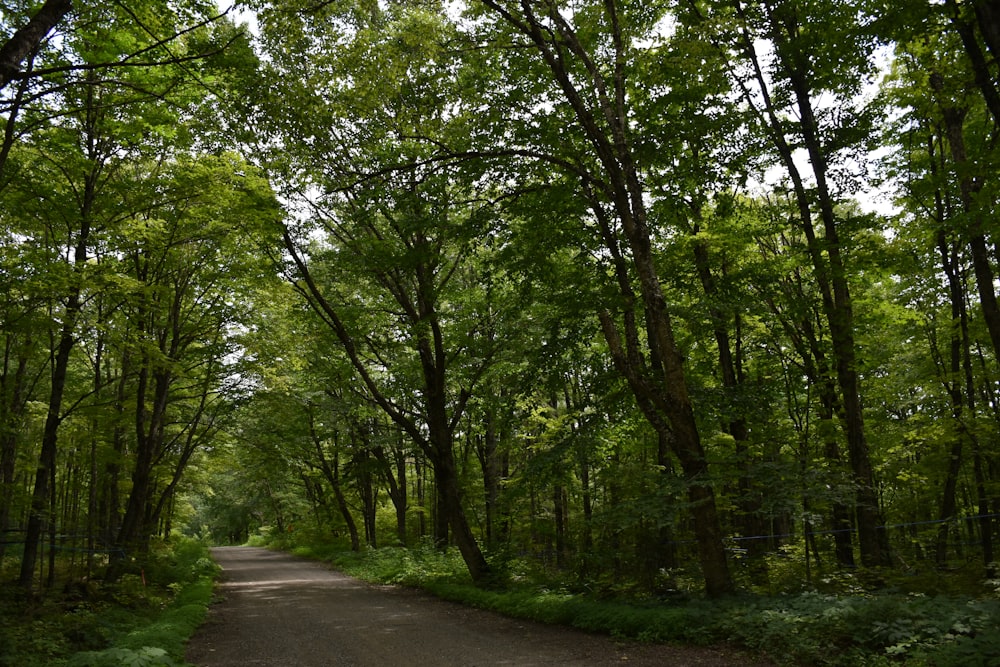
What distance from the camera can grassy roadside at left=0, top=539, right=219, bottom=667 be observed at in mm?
6824

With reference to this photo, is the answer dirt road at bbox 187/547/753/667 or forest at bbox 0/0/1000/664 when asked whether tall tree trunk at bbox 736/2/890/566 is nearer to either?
forest at bbox 0/0/1000/664

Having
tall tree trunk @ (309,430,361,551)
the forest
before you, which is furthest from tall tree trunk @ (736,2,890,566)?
tall tree trunk @ (309,430,361,551)

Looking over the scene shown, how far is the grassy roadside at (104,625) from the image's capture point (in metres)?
6.82

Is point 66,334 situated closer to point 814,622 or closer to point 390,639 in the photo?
point 390,639

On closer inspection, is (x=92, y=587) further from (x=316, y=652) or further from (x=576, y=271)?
(x=576, y=271)

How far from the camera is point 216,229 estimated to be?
1305 cm

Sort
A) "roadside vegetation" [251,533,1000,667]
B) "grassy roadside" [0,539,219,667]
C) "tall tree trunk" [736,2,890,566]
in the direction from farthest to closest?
"tall tree trunk" [736,2,890,566] < "grassy roadside" [0,539,219,667] < "roadside vegetation" [251,533,1000,667]

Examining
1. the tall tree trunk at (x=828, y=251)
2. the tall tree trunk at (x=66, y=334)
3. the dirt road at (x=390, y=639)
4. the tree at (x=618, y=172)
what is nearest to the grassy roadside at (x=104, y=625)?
the dirt road at (x=390, y=639)

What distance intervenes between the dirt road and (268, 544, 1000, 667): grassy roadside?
0.30 m

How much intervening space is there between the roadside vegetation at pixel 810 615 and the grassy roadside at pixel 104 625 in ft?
17.8

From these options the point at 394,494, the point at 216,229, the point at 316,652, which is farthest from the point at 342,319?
the point at 394,494

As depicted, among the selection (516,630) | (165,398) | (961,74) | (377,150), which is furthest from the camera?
(165,398)

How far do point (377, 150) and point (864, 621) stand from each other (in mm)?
11323

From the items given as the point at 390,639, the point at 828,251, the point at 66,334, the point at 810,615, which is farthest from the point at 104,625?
the point at 828,251
